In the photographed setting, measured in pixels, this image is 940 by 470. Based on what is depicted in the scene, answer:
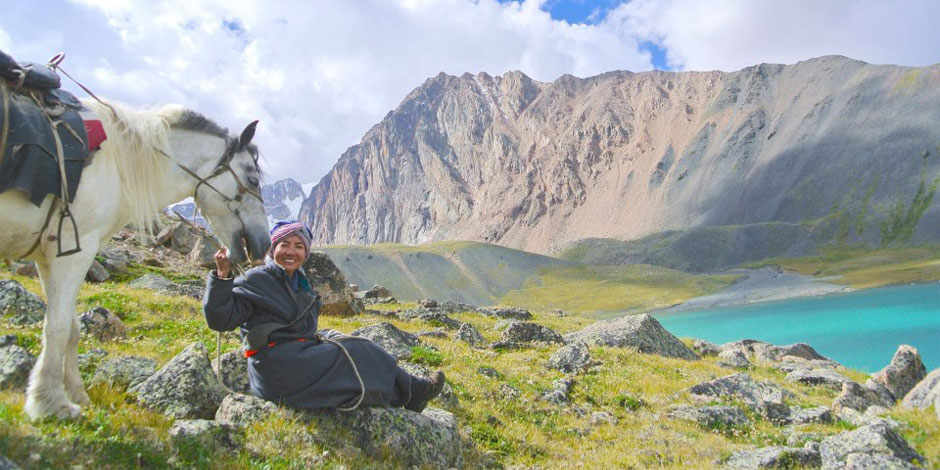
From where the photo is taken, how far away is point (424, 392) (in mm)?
7750

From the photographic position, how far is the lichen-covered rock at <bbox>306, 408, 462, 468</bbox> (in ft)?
22.2

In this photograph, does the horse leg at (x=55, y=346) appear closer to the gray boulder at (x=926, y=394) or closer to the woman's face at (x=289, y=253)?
the woman's face at (x=289, y=253)

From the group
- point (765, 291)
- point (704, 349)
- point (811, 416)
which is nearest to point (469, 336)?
point (811, 416)

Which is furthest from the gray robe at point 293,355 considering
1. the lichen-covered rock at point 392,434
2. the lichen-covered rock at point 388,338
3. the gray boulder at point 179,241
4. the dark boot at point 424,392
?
the gray boulder at point 179,241

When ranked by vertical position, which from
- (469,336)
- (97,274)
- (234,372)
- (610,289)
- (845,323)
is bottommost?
(845,323)

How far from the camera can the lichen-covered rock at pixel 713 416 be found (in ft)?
40.2

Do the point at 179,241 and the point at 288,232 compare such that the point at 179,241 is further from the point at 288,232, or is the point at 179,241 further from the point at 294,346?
the point at 294,346

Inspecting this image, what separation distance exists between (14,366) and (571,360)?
14.4 metres

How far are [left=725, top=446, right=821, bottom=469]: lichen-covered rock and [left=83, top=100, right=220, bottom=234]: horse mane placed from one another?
414 inches

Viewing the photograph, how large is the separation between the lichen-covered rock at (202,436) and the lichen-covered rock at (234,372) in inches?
88.6

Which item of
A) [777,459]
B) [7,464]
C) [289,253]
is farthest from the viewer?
[777,459]

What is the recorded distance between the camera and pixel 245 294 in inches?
249

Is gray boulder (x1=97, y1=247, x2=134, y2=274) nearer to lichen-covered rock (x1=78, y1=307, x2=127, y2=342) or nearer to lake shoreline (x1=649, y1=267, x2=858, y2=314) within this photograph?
lichen-covered rock (x1=78, y1=307, x2=127, y2=342)

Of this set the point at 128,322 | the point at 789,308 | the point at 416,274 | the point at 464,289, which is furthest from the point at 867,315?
the point at 416,274
